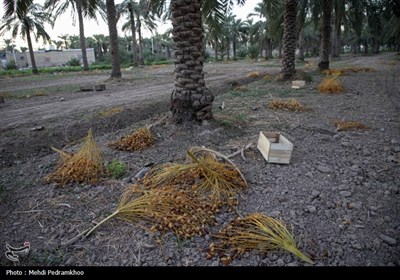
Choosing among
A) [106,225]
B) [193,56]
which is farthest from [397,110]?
[106,225]

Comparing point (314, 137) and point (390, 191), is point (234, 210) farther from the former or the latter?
point (314, 137)

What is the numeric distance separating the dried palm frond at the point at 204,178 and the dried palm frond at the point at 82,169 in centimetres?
76

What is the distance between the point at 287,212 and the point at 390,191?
53.5 inches

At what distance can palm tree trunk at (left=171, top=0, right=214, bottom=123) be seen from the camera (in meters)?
4.75

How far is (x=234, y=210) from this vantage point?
9.41 ft

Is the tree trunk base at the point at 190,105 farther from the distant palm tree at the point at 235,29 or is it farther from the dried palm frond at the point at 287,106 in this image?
the distant palm tree at the point at 235,29

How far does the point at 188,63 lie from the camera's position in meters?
4.92

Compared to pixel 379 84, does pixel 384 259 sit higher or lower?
lower

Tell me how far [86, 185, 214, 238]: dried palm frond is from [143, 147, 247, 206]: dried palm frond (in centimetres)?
23

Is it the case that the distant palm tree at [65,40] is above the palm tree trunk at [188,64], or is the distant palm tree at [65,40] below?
above

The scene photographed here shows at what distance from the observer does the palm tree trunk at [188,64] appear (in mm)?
4754

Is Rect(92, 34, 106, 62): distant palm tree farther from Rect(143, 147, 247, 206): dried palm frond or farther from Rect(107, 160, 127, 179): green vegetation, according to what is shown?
Rect(143, 147, 247, 206): dried palm frond

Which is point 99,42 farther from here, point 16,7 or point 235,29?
point 16,7

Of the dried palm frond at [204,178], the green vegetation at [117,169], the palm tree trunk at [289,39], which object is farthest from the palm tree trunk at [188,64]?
the palm tree trunk at [289,39]
